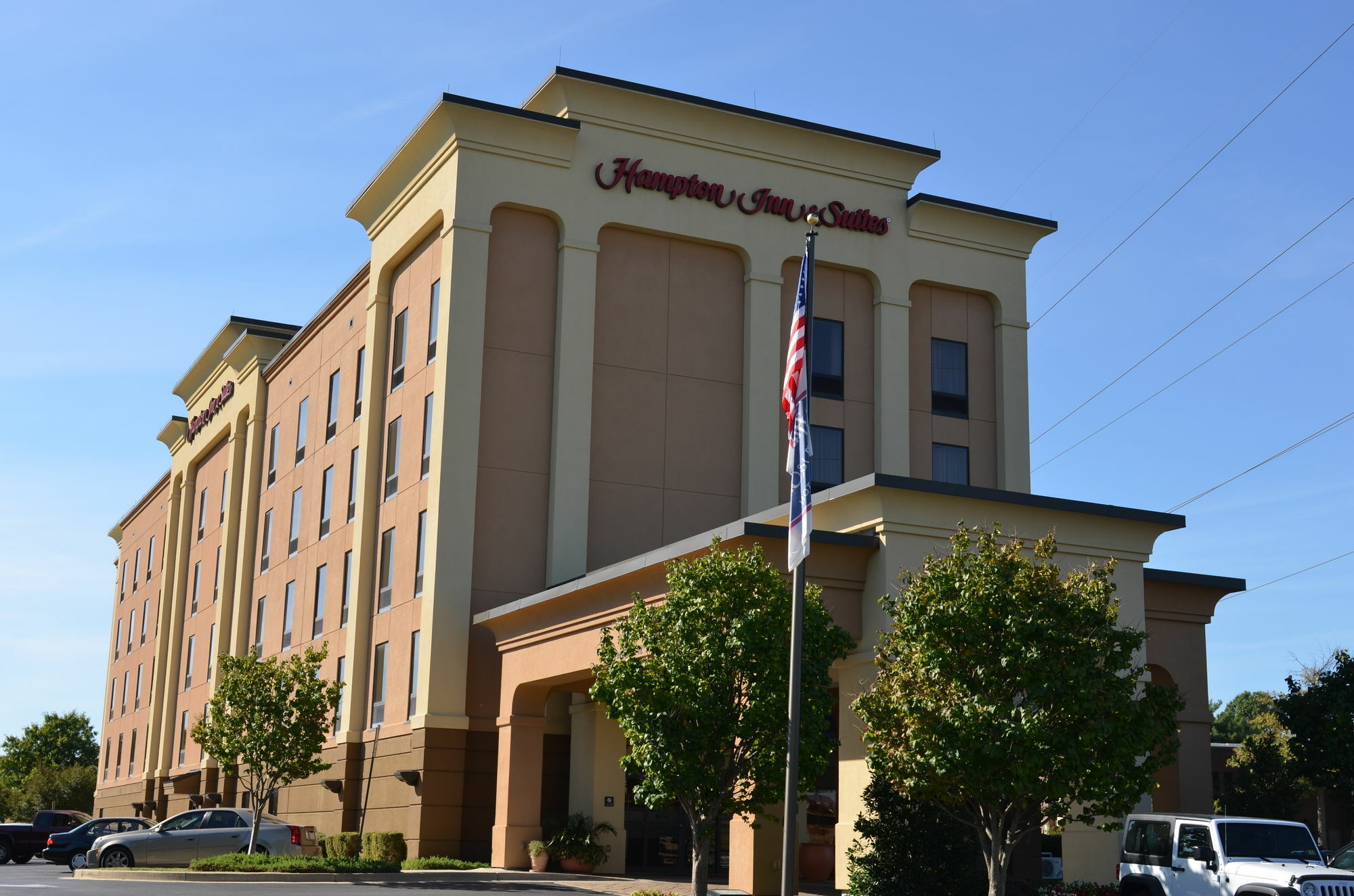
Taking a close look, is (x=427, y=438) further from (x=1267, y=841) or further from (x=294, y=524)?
(x=1267, y=841)

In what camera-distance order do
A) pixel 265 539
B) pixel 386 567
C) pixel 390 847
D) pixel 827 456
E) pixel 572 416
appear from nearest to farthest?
1. pixel 390 847
2. pixel 572 416
3. pixel 386 567
4. pixel 827 456
5. pixel 265 539

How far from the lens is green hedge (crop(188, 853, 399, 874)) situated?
103 ft

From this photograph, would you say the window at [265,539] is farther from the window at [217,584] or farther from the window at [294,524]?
the window at [217,584]

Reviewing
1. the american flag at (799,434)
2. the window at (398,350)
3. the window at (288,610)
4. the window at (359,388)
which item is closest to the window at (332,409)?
the window at (359,388)

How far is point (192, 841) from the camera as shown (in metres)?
35.8

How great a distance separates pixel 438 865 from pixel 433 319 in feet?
49.3

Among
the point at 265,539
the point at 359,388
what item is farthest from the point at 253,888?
the point at 265,539

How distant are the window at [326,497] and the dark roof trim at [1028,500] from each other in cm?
2517

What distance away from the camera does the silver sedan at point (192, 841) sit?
116 feet

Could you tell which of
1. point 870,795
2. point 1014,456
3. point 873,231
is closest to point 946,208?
point 873,231

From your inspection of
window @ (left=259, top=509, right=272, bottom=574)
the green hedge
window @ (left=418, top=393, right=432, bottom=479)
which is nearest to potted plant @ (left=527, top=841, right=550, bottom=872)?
the green hedge

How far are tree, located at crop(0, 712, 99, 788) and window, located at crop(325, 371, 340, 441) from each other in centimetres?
9020

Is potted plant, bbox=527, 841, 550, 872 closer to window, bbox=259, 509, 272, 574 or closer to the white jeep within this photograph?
the white jeep

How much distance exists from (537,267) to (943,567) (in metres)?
21.2
